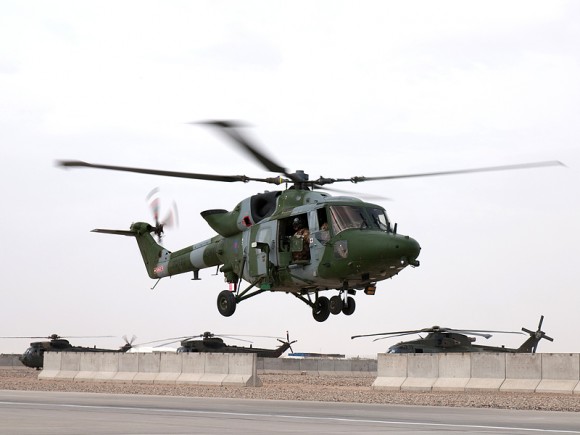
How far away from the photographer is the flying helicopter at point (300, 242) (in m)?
27.2

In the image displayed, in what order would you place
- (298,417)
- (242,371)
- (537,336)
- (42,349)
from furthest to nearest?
(42,349) < (537,336) < (242,371) < (298,417)

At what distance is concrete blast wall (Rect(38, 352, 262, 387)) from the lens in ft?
110

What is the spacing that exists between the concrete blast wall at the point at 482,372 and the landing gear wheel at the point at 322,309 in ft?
9.14

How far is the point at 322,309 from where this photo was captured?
1227 inches

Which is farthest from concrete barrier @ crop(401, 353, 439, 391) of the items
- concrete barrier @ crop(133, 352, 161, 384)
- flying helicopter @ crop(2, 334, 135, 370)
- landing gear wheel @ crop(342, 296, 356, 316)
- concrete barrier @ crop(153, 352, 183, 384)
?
flying helicopter @ crop(2, 334, 135, 370)

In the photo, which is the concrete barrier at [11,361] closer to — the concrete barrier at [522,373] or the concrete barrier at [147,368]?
the concrete barrier at [147,368]

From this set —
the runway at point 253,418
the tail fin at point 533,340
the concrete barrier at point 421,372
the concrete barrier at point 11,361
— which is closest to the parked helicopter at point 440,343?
the tail fin at point 533,340

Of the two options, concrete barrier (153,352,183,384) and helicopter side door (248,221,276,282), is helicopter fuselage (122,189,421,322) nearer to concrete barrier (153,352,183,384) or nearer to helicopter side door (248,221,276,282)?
helicopter side door (248,221,276,282)

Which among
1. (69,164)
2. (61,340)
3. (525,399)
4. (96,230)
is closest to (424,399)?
(525,399)

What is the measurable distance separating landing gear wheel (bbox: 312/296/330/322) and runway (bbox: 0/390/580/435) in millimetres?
7938

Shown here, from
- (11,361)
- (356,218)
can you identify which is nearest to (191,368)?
(356,218)

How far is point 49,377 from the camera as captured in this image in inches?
1596

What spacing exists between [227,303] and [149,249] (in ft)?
26.5

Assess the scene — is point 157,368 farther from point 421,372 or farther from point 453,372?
point 453,372
